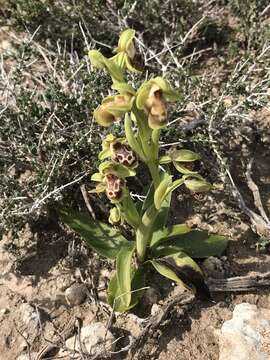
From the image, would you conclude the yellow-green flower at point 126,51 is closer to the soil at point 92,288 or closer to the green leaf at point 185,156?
the green leaf at point 185,156

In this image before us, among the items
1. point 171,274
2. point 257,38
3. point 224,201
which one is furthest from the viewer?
point 257,38

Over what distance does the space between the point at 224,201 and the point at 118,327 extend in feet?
3.41

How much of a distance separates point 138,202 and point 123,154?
72 cm

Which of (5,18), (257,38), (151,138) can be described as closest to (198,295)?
(151,138)

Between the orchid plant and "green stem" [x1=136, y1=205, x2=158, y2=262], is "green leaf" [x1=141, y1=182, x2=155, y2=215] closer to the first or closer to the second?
the orchid plant

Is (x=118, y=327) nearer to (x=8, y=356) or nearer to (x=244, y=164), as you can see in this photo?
(x=8, y=356)

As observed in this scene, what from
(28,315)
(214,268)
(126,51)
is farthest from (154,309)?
(126,51)

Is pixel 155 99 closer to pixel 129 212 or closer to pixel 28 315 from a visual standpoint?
pixel 129 212

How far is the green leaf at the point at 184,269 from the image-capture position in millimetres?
2637

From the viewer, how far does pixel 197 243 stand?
284 centimetres

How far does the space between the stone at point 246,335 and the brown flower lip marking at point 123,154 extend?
102 centimetres

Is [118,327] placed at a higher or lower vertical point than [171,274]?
lower

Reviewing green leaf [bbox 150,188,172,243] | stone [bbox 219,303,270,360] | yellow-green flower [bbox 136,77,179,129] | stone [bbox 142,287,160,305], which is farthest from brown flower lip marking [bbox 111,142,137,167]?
stone [bbox 219,303,270,360]

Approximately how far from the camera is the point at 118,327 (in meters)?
2.72
